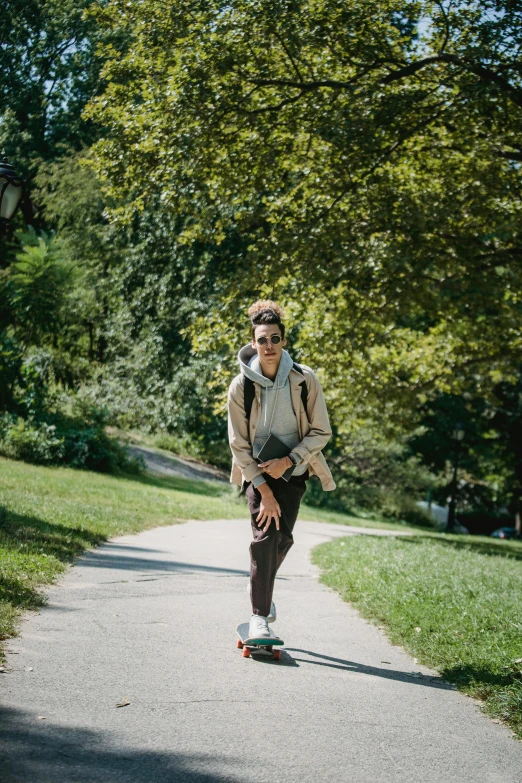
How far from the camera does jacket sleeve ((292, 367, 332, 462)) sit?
5500mm

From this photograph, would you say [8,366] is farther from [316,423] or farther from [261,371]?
[316,423]

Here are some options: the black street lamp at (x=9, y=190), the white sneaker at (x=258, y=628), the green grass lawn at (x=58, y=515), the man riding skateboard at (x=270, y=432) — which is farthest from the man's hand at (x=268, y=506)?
the black street lamp at (x=9, y=190)

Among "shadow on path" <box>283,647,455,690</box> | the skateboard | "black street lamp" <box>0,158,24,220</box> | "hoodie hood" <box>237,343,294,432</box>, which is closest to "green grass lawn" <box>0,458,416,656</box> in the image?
the skateboard

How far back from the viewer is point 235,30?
1259 cm

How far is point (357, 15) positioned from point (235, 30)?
1820 millimetres

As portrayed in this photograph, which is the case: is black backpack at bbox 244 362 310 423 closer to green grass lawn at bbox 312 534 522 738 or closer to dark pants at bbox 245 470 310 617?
dark pants at bbox 245 470 310 617

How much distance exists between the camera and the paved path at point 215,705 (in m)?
3.32

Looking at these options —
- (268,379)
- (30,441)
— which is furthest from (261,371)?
(30,441)

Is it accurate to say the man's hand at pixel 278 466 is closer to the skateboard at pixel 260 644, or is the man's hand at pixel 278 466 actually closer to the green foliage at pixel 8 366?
the skateboard at pixel 260 644

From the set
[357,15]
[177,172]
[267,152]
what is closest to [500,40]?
[357,15]

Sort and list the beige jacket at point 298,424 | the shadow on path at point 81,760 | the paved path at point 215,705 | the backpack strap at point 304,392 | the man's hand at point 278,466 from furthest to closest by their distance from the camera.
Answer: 1. the backpack strap at point 304,392
2. the beige jacket at point 298,424
3. the man's hand at point 278,466
4. the paved path at point 215,705
5. the shadow on path at point 81,760

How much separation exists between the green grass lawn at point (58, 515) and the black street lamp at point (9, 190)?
3.22m

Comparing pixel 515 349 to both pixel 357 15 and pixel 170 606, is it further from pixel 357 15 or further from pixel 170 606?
pixel 170 606

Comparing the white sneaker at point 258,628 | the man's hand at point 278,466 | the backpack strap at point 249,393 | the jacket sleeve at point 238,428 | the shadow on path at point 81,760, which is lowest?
the shadow on path at point 81,760
